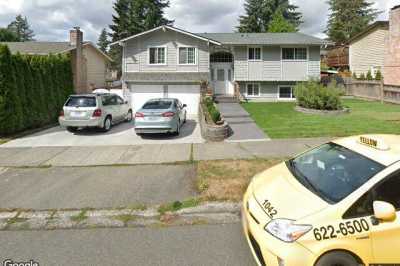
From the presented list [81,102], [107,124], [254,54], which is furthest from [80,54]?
[254,54]

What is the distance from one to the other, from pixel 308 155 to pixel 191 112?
693 inches

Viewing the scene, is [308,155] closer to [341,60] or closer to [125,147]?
[125,147]

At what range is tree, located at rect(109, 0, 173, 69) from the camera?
48.9m

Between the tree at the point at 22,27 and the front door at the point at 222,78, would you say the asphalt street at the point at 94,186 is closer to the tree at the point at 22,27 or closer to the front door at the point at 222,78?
the front door at the point at 222,78

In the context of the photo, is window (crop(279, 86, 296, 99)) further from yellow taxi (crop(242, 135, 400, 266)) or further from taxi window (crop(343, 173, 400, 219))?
taxi window (crop(343, 173, 400, 219))

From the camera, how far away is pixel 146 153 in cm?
982

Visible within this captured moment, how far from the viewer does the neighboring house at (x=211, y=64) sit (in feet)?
72.9

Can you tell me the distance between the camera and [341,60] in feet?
134

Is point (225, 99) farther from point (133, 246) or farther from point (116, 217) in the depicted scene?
point (133, 246)

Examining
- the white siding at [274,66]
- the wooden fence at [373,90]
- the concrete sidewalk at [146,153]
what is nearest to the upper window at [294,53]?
the white siding at [274,66]

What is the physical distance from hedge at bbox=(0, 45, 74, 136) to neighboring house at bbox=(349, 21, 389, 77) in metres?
25.5

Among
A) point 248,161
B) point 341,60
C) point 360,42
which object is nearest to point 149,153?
point 248,161

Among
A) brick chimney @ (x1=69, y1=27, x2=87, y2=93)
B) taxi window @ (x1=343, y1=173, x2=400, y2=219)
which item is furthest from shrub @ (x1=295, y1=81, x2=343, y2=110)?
brick chimney @ (x1=69, y1=27, x2=87, y2=93)

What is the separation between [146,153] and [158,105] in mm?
3744
